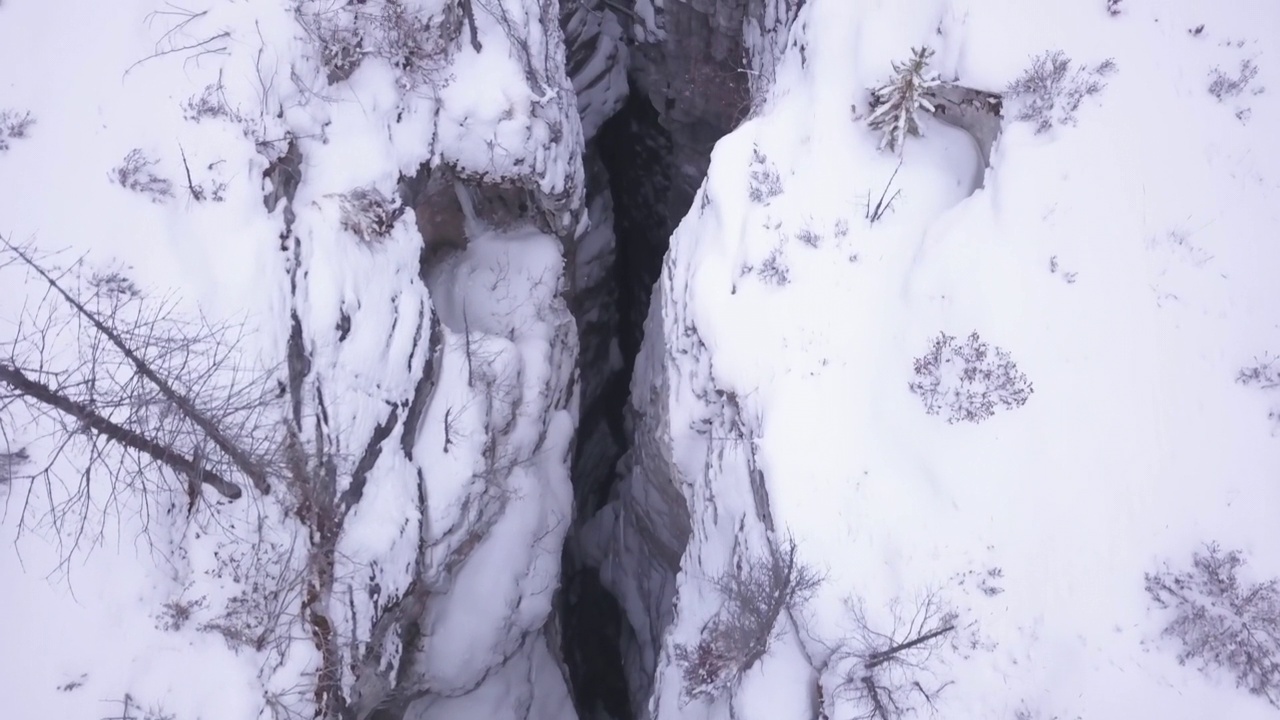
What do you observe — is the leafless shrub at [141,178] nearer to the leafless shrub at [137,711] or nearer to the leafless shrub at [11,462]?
the leafless shrub at [11,462]

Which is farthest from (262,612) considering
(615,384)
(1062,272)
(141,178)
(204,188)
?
(615,384)

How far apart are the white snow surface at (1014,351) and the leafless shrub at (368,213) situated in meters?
3.90

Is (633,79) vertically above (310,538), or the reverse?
(633,79)

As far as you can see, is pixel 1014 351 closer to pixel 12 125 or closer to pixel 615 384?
pixel 12 125

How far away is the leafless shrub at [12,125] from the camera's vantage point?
24.0 ft

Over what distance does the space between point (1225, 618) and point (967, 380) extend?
2.81m

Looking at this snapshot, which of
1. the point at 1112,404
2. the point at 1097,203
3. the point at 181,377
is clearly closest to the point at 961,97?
A: the point at 1097,203

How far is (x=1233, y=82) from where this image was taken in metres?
7.32

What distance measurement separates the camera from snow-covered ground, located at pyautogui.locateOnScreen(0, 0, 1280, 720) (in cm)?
646

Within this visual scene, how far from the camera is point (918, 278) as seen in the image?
7.78 metres

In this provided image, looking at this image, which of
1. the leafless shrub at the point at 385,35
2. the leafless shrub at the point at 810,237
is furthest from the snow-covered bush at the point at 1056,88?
the leafless shrub at the point at 385,35

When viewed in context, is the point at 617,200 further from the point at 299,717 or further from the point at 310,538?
the point at 299,717

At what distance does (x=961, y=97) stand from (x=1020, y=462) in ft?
14.1

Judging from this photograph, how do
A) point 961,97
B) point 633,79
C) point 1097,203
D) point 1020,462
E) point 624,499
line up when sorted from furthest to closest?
1. point 633,79
2. point 624,499
3. point 961,97
4. point 1097,203
5. point 1020,462
